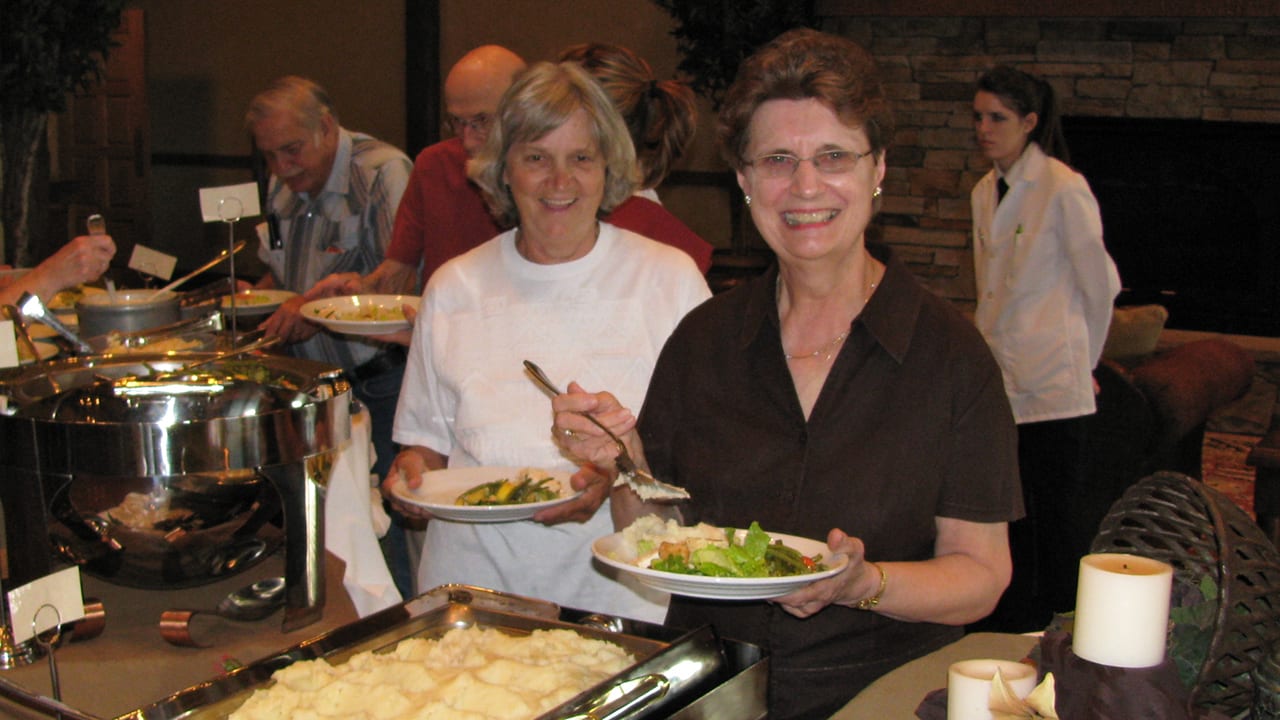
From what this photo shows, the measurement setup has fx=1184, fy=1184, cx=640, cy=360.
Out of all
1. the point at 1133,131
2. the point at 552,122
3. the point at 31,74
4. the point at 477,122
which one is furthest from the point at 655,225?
the point at 31,74

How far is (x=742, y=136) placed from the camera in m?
1.56

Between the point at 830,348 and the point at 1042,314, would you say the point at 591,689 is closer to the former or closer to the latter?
the point at 830,348

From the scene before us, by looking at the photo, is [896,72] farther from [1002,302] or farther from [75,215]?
[75,215]

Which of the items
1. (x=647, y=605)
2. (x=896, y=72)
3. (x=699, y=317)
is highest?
(x=896, y=72)

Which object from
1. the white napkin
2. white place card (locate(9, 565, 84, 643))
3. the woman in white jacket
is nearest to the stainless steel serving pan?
white place card (locate(9, 565, 84, 643))

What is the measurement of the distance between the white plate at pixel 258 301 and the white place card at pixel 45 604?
Answer: 208cm

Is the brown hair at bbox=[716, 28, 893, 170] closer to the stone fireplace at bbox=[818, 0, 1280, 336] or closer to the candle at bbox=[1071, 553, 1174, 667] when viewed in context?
the candle at bbox=[1071, 553, 1174, 667]

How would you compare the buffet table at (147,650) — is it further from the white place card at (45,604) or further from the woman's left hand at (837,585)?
the woman's left hand at (837,585)

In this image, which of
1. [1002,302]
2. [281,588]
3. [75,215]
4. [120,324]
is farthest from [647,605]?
[75,215]

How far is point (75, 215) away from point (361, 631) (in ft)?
25.6

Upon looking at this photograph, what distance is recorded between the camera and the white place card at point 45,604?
46.9 inches

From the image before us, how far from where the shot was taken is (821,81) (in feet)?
4.85

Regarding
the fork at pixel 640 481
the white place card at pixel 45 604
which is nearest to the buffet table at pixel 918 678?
the fork at pixel 640 481

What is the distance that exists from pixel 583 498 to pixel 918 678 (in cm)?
62
